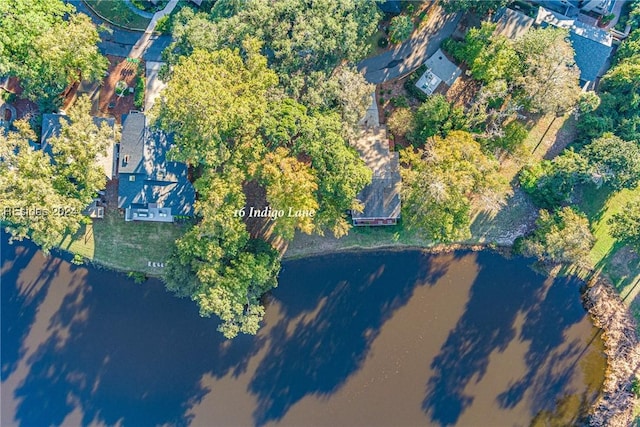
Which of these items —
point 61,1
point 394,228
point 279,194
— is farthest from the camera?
point 394,228

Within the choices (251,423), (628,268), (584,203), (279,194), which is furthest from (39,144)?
(628,268)

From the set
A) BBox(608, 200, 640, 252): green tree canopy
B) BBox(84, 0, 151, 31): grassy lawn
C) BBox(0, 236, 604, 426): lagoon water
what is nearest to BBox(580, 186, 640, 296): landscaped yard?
BBox(608, 200, 640, 252): green tree canopy

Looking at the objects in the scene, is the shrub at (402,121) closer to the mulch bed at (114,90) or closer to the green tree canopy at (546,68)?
the green tree canopy at (546,68)

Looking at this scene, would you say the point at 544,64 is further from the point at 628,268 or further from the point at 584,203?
the point at 628,268

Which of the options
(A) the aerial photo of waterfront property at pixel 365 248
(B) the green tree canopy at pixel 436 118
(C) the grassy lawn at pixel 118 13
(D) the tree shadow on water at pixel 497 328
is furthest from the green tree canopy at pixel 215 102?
(D) the tree shadow on water at pixel 497 328

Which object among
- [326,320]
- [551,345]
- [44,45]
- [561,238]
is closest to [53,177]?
[44,45]
